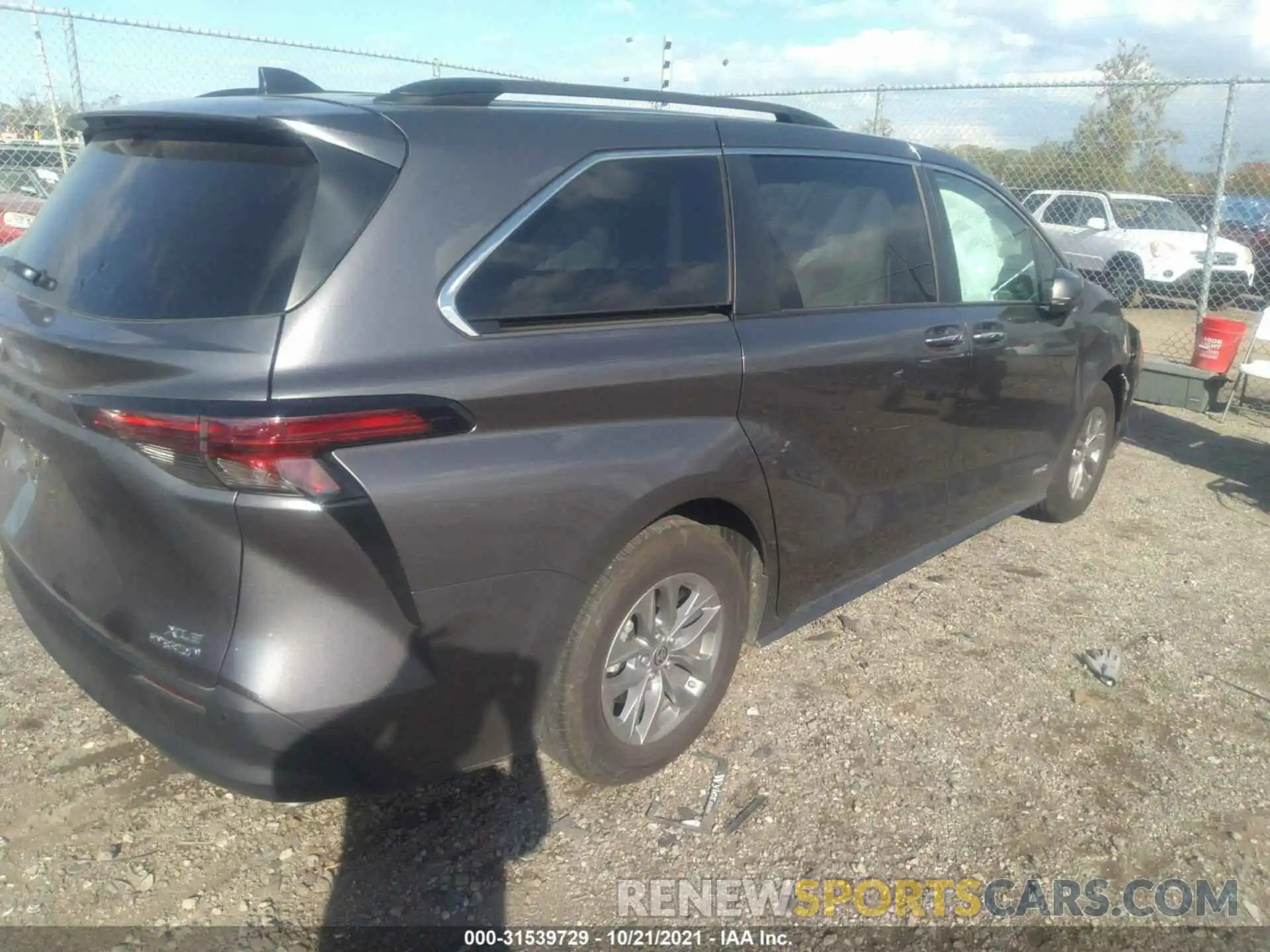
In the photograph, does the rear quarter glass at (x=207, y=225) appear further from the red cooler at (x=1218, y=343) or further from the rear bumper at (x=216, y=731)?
the red cooler at (x=1218, y=343)

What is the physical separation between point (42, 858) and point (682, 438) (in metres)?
2.00

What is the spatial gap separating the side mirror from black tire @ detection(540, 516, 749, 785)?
222cm

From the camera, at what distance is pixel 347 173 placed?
6.58 ft

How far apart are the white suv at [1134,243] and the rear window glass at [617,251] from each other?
12.3 m

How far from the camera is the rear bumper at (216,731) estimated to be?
1.96m

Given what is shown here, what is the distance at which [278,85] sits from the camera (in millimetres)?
2586

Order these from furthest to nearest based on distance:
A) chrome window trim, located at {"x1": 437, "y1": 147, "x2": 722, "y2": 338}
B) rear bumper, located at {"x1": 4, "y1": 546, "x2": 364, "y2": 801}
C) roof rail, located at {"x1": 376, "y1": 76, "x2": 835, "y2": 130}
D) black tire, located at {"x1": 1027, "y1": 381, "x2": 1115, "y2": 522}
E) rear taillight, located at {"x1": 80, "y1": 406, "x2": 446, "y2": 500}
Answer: black tire, located at {"x1": 1027, "y1": 381, "x2": 1115, "y2": 522}, roof rail, located at {"x1": 376, "y1": 76, "x2": 835, "y2": 130}, chrome window trim, located at {"x1": 437, "y1": 147, "x2": 722, "y2": 338}, rear bumper, located at {"x1": 4, "y1": 546, "x2": 364, "y2": 801}, rear taillight, located at {"x1": 80, "y1": 406, "x2": 446, "y2": 500}

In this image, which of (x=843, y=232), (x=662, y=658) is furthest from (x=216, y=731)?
(x=843, y=232)

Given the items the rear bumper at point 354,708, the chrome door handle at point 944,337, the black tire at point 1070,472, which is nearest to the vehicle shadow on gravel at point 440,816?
the rear bumper at point 354,708

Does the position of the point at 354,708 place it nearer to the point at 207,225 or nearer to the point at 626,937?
the point at 626,937

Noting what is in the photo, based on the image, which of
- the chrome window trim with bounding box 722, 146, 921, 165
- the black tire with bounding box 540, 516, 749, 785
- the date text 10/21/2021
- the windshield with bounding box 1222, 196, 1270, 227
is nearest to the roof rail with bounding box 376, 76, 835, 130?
the chrome window trim with bounding box 722, 146, 921, 165

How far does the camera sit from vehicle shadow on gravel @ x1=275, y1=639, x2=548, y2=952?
212 cm

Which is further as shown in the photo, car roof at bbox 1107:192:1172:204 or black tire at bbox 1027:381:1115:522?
car roof at bbox 1107:192:1172:204

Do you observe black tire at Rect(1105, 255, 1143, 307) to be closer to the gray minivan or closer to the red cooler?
→ the red cooler
